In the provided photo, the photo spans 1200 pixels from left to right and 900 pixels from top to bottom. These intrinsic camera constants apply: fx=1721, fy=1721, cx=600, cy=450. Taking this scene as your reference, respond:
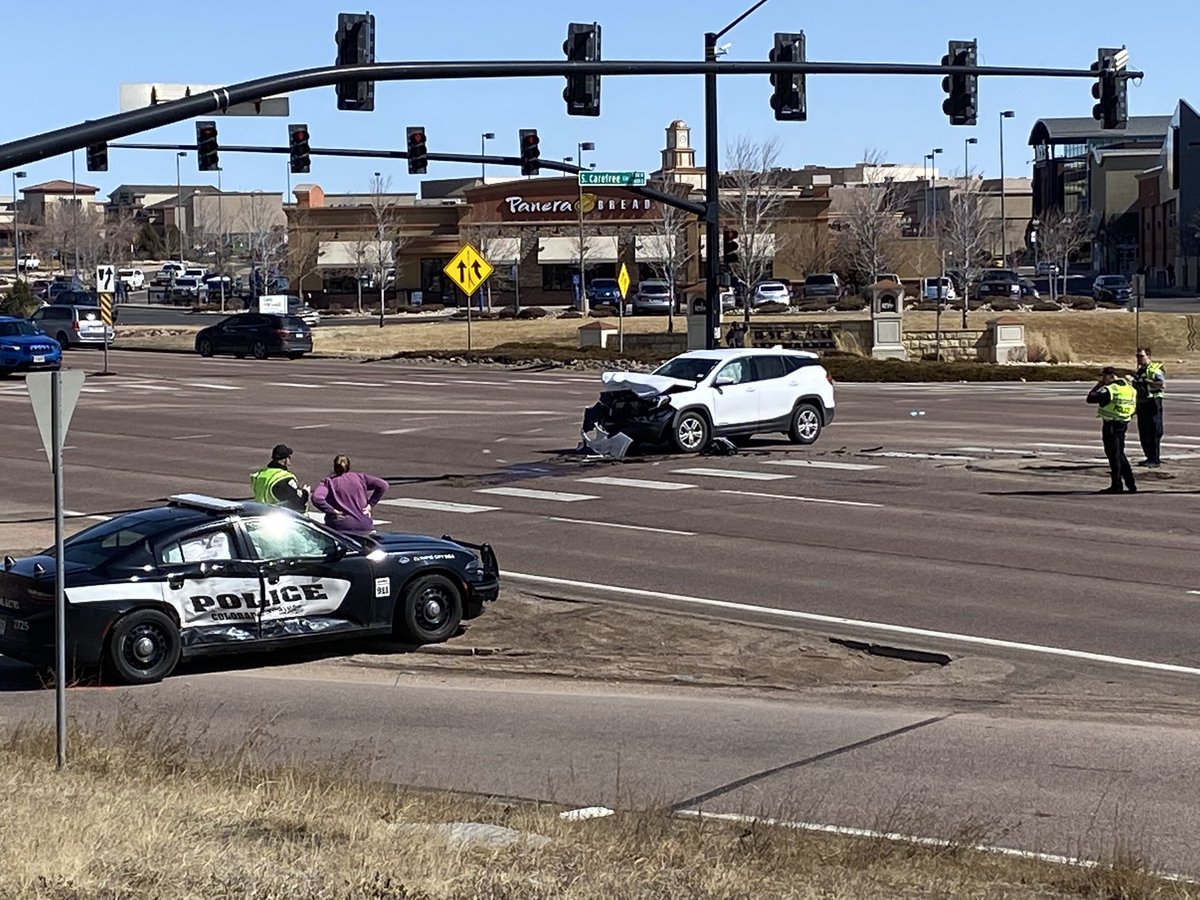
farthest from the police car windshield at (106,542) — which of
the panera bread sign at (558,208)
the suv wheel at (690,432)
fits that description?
the panera bread sign at (558,208)

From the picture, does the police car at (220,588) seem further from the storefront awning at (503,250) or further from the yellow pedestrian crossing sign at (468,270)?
the storefront awning at (503,250)

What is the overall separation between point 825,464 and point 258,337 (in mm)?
35502

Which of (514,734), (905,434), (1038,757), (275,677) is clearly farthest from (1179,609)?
(905,434)

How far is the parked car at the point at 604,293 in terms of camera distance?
85.7 m

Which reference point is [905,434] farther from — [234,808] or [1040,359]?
[1040,359]

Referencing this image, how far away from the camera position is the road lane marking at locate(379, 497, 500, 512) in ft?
75.4

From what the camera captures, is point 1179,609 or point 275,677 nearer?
point 275,677

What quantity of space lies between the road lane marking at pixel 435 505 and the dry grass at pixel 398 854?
1363 centimetres

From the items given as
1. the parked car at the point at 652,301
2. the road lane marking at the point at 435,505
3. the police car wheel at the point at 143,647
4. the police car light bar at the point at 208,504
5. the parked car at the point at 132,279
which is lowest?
the police car wheel at the point at 143,647

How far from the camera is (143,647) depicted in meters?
13.5

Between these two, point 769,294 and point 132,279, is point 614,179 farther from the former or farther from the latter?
point 132,279

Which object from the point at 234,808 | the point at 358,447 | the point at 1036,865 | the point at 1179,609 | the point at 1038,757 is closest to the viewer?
the point at 1036,865

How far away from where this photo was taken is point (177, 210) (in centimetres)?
16500

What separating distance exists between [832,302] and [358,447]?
55844 mm
